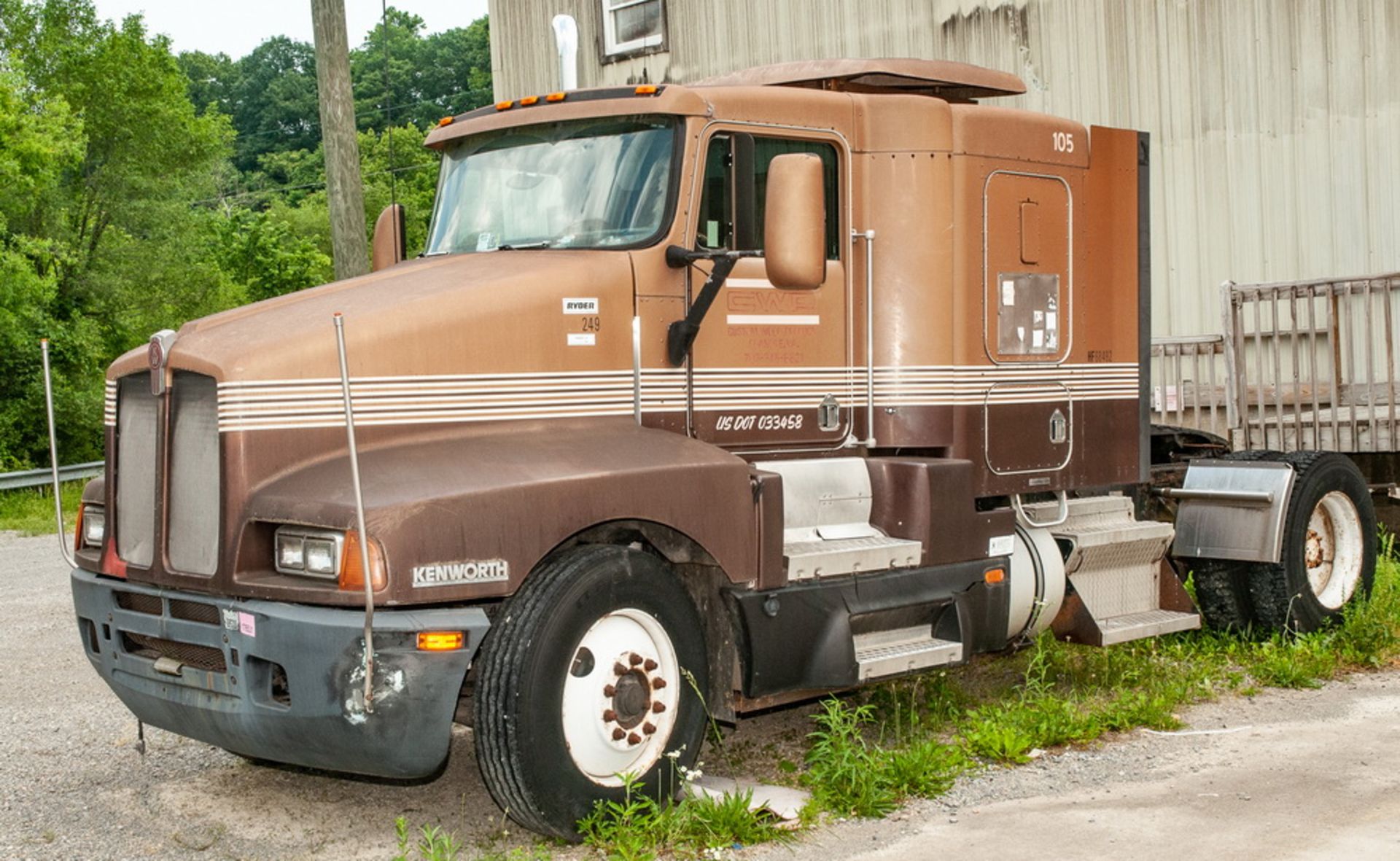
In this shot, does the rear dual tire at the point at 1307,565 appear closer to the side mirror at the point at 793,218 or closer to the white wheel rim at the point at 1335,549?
the white wheel rim at the point at 1335,549

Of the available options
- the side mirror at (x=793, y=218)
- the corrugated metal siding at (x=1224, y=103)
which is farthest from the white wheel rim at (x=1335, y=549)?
the side mirror at (x=793, y=218)

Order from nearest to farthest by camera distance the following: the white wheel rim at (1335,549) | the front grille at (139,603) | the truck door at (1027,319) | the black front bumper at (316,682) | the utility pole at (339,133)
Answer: the black front bumper at (316,682), the front grille at (139,603), the truck door at (1027,319), the white wheel rim at (1335,549), the utility pole at (339,133)

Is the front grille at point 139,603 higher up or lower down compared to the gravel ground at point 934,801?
higher up

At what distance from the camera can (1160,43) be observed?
541 inches

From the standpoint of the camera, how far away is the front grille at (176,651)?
5836 mm

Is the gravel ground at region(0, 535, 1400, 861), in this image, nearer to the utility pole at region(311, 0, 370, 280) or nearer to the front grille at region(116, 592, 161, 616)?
the front grille at region(116, 592, 161, 616)

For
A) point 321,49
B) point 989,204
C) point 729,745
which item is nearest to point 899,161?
point 989,204

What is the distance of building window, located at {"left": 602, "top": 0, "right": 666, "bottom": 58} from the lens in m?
17.9

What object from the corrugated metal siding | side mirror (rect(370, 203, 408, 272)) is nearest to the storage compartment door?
side mirror (rect(370, 203, 408, 272))

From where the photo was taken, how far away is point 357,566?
5398 mm

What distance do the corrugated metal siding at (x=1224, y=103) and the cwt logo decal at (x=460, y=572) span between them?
9069mm

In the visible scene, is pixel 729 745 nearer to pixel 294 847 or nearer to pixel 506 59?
pixel 294 847

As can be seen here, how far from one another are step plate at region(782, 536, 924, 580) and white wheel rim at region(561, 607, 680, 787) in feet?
2.69

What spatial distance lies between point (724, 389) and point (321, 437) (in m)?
1.86
